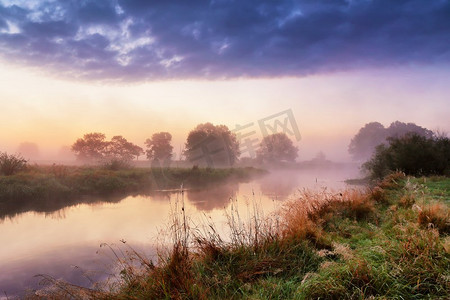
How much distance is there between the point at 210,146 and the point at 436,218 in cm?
4867

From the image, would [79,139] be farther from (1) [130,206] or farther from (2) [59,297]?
(2) [59,297]

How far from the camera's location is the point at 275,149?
73.8 meters

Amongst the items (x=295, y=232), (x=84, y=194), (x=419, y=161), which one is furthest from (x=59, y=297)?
(x=419, y=161)

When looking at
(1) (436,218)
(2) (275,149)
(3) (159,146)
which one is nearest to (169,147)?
(3) (159,146)

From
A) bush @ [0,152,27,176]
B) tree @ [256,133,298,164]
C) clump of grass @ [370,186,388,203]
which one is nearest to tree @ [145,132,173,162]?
tree @ [256,133,298,164]

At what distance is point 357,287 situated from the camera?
3.05 meters

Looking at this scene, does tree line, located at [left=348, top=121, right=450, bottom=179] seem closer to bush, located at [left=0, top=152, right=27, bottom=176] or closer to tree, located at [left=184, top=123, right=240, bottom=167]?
bush, located at [left=0, top=152, right=27, bottom=176]

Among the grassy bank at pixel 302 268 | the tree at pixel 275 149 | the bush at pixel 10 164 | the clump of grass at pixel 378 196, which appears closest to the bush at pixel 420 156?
the clump of grass at pixel 378 196

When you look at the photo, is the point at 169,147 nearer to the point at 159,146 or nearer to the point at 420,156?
the point at 159,146

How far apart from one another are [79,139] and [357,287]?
60444mm

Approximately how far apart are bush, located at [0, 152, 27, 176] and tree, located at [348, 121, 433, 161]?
58.2 metres

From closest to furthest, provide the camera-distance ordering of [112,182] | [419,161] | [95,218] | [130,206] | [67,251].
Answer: [67,251] → [95,218] → [130,206] → [419,161] → [112,182]

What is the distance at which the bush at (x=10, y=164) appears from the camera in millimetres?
16766

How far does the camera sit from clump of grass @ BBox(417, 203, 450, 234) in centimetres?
488
